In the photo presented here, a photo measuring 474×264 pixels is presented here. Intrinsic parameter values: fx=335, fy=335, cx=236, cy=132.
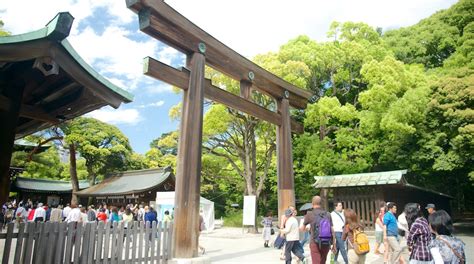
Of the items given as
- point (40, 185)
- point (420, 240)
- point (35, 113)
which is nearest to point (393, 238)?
point (420, 240)

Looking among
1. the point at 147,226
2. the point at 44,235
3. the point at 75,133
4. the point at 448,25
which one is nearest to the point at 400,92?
the point at 448,25

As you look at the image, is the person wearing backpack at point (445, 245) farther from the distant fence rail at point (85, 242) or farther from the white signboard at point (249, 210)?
the white signboard at point (249, 210)

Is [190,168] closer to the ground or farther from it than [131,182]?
closer to the ground

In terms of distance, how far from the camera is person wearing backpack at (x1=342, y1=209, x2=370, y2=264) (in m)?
6.23

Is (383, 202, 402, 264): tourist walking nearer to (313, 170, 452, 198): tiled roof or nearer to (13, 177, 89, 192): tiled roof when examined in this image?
(313, 170, 452, 198): tiled roof

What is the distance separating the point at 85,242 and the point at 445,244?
6.32m

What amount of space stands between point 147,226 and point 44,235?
8.24 feet

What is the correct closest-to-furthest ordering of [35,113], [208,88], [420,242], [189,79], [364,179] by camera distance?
1. [420,242]
2. [35,113]
3. [189,79]
4. [208,88]
5. [364,179]

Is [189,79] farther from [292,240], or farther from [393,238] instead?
[393,238]

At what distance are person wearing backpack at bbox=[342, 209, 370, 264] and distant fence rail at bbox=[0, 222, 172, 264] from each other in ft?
13.6

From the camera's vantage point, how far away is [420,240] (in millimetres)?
4676

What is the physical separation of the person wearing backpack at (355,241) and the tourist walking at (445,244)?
2364 mm

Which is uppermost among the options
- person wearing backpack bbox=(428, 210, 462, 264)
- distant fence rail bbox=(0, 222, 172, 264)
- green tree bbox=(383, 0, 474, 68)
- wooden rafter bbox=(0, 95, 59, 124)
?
green tree bbox=(383, 0, 474, 68)

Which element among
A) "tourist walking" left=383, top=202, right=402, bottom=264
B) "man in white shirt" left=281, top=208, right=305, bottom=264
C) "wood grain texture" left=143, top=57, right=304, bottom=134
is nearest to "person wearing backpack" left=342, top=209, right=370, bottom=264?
"man in white shirt" left=281, top=208, right=305, bottom=264
